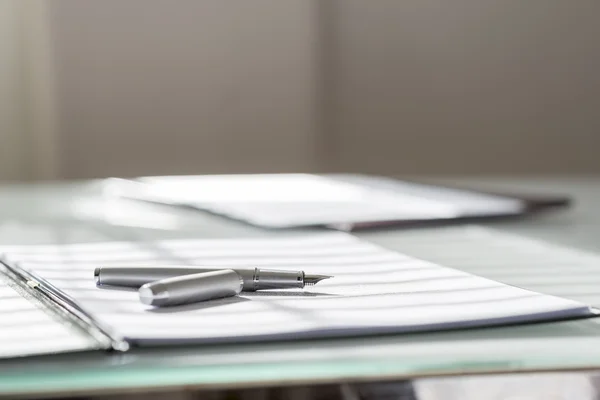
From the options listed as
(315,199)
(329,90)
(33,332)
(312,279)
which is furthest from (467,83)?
(33,332)

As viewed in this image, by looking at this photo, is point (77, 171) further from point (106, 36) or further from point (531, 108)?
point (531, 108)

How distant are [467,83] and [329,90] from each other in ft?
1.27

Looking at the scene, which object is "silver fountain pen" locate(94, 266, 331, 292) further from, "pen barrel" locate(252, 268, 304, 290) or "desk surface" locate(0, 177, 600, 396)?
"desk surface" locate(0, 177, 600, 396)

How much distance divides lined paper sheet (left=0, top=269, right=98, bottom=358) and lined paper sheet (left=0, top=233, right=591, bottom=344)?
0.8 inches

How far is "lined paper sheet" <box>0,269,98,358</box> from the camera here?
17.7 inches

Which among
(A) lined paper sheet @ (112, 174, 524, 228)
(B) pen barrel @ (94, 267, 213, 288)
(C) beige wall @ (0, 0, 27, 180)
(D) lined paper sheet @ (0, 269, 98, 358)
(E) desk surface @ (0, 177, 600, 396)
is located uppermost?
(C) beige wall @ (0, 0, 27, 180)

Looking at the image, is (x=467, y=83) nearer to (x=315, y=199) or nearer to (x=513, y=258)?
(x=315, y=199)

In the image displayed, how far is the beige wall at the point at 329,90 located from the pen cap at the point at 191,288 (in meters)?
1.96

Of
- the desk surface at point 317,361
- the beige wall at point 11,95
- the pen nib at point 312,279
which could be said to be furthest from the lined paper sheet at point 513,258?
the beige wall at point 11,95

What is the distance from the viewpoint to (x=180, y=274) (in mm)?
606

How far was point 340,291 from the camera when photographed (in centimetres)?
61

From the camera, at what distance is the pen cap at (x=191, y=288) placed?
542 mm

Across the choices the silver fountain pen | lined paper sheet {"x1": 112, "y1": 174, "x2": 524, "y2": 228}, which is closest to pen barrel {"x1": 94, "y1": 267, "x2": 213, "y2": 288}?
the silver fountain pen

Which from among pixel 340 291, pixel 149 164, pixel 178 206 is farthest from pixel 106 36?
pixel 340 291
